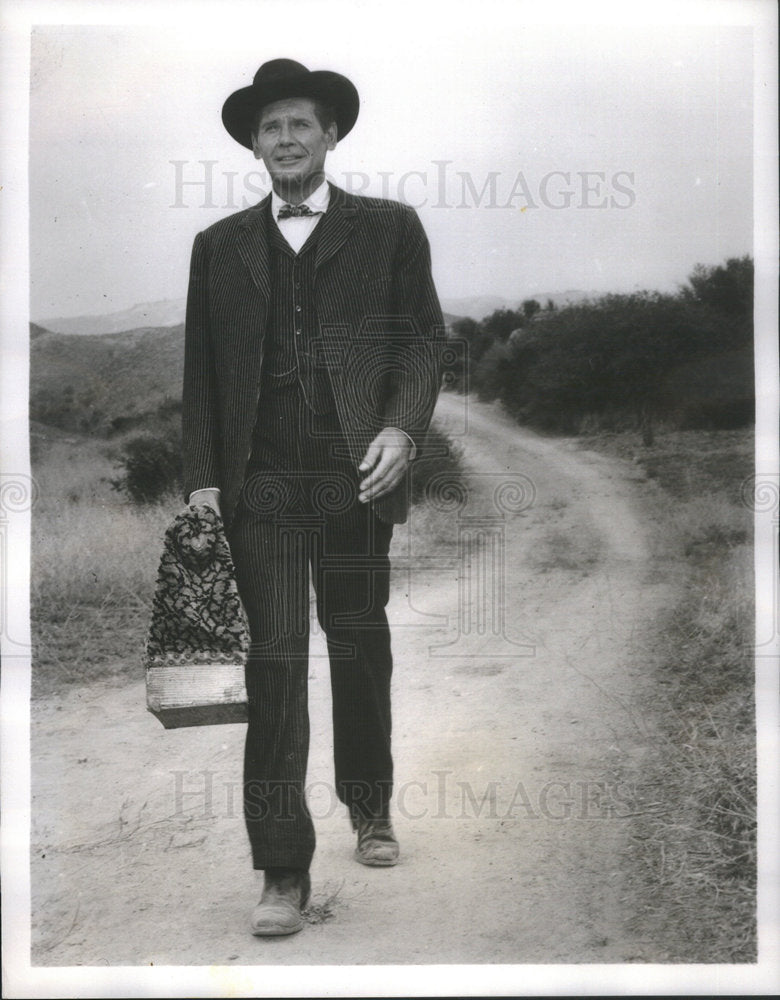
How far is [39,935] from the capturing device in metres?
4.36

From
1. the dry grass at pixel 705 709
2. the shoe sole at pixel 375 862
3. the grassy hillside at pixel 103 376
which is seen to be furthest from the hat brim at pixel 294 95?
the shoe sole at pixel 375 862

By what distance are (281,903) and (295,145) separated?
9.66ft

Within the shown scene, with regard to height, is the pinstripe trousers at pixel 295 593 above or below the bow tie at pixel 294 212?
below

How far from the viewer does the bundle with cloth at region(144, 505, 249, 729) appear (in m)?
4.11

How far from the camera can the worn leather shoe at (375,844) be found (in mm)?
4262

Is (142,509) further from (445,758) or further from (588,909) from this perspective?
(588,909)

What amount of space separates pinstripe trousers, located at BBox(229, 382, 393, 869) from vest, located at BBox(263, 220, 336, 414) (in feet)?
0.16

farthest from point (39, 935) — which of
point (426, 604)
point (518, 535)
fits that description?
point (518, 535)

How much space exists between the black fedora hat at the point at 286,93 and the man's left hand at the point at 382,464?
123 cm

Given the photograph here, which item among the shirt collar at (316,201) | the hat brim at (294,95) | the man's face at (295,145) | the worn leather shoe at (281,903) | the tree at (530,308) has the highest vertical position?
the hat brim at (294,95)

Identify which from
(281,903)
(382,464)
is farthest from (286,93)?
(281,903)

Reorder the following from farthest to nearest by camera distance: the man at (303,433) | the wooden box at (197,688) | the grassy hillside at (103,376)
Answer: the grassy hillside at (103,376) < the man at (303,433) < the wooden box at (197,688)

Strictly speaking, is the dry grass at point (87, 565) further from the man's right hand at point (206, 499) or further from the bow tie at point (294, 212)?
the bow tie at point (294, 212)

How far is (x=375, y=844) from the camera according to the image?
4.27 metres
